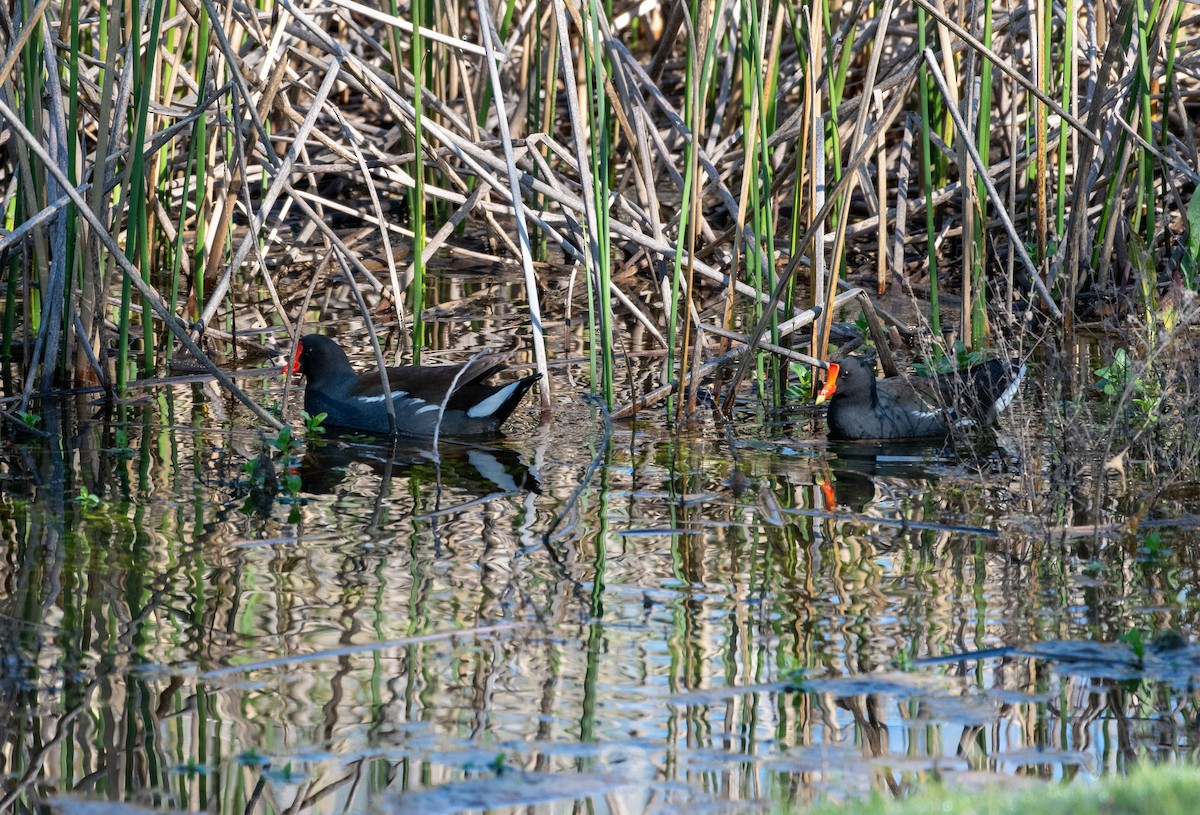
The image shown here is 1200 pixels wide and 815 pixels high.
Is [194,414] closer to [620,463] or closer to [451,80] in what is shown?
[620,463]

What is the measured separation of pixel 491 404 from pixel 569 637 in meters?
2.52

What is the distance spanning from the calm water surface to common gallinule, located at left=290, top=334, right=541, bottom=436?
2.11ft

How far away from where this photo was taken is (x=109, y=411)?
6188 mm

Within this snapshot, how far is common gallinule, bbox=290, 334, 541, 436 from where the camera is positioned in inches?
241

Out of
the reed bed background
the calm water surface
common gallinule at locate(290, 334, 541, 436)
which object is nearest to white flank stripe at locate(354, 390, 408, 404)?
common gallinule at locate(290, 334, 541, 436)

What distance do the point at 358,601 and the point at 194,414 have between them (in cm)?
262

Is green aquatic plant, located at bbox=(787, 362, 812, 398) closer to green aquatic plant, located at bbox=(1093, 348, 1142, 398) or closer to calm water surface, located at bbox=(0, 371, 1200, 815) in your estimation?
calm water surface, located at bbox=(0, 371, 1200, 815)

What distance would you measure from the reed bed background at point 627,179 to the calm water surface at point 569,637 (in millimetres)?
677

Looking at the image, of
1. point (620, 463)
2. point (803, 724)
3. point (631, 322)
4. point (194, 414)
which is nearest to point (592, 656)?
point (803, 724)

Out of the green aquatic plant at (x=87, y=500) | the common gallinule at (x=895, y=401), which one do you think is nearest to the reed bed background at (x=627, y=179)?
the common gallinule at (x=895, y=401)

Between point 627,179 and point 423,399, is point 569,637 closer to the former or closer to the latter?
point 423,399

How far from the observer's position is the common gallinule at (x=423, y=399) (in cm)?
612

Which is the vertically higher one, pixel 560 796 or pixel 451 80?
pixel 451 80

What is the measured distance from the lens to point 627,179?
31.2 feet
